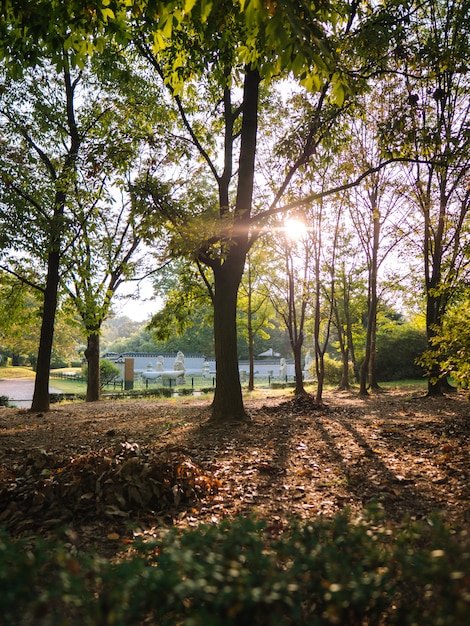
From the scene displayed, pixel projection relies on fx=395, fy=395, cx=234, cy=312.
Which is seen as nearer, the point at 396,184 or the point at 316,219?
the point at 316,219

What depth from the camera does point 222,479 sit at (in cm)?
432

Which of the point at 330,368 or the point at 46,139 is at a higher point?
the point at 46,139

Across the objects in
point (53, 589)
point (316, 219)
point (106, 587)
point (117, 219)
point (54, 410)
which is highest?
point (117, 219)

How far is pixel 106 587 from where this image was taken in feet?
4.80

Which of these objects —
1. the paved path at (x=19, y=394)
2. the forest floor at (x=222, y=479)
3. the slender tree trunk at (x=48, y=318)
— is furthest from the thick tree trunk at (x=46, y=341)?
the forest floor at (x=222, y=479)

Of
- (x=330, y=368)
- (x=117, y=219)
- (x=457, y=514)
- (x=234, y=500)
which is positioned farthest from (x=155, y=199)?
(x=330, y=368)

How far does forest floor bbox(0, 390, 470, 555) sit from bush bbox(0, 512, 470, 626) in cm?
37

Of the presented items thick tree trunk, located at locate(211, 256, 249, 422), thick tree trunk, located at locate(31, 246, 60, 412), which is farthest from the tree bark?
thick tree trunk, located at locate(31, 246, 60, 412)

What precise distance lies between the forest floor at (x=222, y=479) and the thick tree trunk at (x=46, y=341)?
539 cm

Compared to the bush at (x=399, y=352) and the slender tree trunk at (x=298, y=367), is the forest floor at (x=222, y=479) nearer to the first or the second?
the slender tree trunk at (x=298, y=367)

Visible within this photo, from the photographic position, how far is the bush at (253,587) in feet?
4.05

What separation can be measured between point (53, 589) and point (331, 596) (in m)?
0.92

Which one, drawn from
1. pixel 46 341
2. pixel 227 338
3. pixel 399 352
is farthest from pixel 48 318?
pixel 399 352

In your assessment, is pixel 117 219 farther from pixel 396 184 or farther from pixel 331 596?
pixel 331 596
